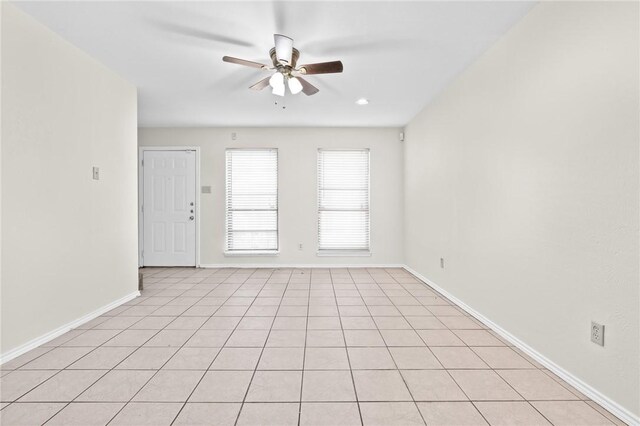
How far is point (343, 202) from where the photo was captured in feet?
17.7

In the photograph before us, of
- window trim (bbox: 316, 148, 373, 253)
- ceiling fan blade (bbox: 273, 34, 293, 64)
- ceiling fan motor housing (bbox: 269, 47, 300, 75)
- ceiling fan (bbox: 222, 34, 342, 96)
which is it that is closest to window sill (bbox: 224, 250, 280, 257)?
window trim (bbox: 316, 148, 373, 253)

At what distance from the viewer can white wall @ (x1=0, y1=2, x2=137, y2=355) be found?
212cm

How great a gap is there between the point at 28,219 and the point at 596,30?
3.97 metres

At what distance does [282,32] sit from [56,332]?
10.3 feet

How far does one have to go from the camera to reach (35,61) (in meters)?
2.31

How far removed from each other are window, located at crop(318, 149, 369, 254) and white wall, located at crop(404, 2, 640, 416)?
2.34 meters

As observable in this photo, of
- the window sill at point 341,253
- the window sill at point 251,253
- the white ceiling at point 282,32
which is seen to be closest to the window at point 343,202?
the window sill at point 341,253

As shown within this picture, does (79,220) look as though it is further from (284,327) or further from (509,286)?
(509,286)

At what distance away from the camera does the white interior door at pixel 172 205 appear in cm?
527

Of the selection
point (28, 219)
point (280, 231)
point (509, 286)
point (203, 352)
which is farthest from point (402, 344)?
point (280, 231)

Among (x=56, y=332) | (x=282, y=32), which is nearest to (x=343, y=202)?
(x=282, y=32)

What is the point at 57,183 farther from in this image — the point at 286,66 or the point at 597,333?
the point at 597,333

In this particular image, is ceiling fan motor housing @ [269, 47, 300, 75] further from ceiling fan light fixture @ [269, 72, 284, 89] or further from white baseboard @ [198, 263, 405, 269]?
white baseboard @ [198, 263, 405, 269]

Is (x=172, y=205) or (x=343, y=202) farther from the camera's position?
(x=343, y=202)
